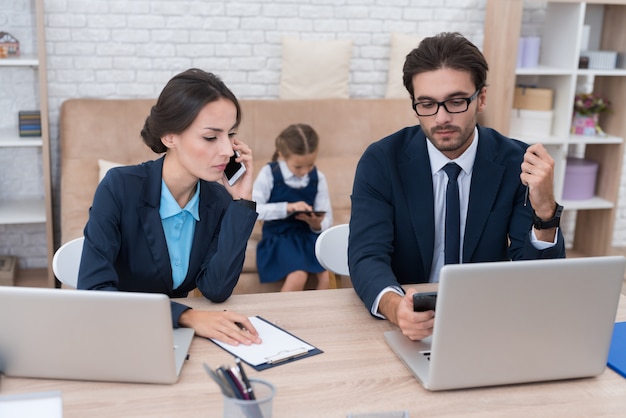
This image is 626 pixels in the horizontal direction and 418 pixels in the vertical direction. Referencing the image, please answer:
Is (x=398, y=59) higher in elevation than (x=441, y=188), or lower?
higher

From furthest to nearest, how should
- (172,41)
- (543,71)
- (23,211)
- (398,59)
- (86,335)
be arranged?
1. (398,59)
2. (543,71)
3. (172,41)
4. (23,211)
5. (86,335)

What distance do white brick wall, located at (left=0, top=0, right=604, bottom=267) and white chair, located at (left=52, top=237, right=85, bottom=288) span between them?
217cm

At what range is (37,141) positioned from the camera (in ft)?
12.5

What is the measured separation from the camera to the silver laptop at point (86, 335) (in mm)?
1372

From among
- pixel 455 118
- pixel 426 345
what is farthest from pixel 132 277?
pixel 455 118

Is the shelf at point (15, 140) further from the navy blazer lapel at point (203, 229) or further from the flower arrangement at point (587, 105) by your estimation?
the flower arrangement at point (587, 105)

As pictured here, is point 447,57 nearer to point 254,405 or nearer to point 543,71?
point 254,405

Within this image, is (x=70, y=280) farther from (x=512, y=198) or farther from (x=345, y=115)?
(x=345, y=115)

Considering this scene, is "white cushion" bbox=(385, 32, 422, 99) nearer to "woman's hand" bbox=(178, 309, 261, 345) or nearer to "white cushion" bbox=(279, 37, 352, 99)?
"white cushion" bbox=(279, 37, 352, 99)

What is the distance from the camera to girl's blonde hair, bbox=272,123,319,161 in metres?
3.48

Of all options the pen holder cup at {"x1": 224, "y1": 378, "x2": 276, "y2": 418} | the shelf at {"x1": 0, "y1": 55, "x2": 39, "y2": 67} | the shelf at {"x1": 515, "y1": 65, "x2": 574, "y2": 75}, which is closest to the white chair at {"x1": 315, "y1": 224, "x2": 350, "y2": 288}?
the pen holder cup at {"x1": 224, "y1": 378, "x2": 276, "y2": 418}

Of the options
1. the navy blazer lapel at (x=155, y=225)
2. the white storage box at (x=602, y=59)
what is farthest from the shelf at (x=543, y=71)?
the navy blazer lapel at (x=155, y=225)

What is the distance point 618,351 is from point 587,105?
3.05 m

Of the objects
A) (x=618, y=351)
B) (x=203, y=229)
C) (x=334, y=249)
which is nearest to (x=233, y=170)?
(x=203, y=229)
